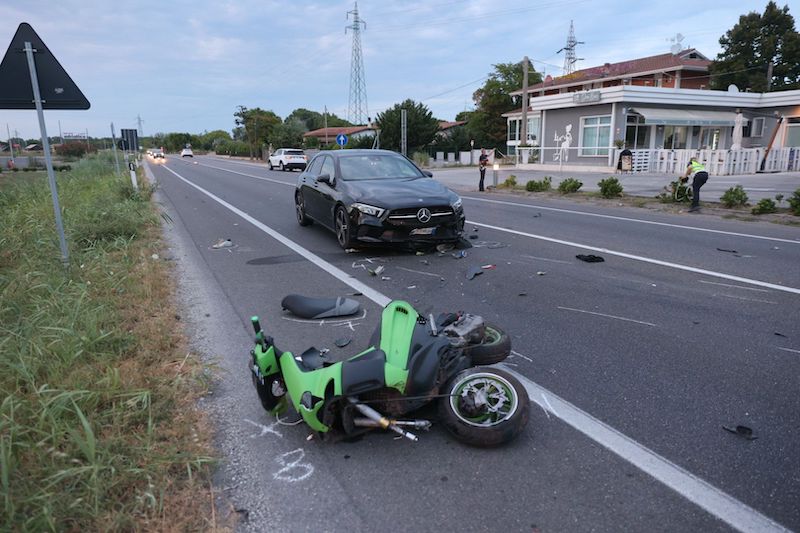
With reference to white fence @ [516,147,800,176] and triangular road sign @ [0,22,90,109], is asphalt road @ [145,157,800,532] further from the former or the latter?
white fence @ [516,147,800,176]

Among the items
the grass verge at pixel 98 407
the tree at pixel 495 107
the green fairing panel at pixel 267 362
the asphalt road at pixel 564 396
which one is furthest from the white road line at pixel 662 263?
the tree at pixel 495 107

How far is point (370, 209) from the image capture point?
7.92 meters

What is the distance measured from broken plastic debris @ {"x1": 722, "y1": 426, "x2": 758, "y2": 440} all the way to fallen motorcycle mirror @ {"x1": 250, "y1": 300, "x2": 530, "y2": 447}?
1224mm

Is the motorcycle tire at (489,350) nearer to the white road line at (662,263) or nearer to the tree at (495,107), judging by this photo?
the white road line at (662,263)

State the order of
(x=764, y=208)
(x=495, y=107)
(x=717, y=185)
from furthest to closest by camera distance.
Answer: (x=495, y=107) → (x=717, y=185) → (x=764, y=208)

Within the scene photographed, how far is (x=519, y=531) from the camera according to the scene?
7.98 feet

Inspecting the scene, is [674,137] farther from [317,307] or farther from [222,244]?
[317,307]

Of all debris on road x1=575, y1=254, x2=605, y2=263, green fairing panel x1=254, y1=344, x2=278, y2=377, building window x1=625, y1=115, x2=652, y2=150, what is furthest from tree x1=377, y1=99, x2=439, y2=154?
green fairing panel x1=254, y1=344, x2=278, y2=377

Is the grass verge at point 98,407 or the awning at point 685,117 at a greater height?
the awning at point 685,117

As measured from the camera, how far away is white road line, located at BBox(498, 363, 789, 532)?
8.13ft

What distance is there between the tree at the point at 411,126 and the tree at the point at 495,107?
908 centimetres

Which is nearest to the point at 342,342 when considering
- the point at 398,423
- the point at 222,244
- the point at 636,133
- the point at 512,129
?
the point at 398,423

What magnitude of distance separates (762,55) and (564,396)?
64.9m

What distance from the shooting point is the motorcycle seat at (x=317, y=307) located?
17.4 ft
